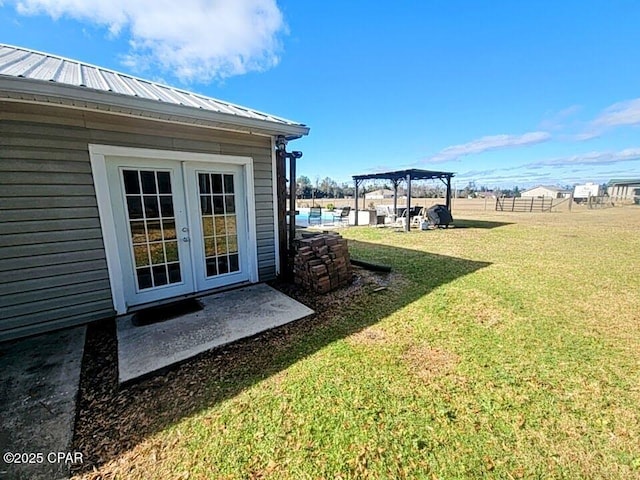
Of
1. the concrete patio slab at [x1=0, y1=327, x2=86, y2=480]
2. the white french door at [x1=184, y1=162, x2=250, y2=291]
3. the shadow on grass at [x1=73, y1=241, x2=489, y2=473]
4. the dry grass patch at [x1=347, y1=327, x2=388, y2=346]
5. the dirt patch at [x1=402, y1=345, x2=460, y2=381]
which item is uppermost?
the white french door at [x1=184, y1=162, x2=250, y2=291]

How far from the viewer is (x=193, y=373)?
2.35 metres

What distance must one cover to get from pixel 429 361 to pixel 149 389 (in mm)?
2485

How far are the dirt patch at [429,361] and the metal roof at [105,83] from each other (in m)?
3.33

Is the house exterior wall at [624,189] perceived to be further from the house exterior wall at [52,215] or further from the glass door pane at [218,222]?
the house exterior wall at [52,215]

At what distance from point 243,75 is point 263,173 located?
8.32 m

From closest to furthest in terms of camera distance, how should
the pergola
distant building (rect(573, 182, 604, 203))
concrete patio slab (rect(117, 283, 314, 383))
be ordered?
1. concrete patio slab (rect(117, 283, 314, 383))
2. the pergola
3. distant building (rect(573, 182, 604, 203))

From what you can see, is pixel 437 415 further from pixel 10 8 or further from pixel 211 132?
pixel 10 8

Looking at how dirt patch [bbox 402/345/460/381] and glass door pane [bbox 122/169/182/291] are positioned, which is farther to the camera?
glass door pane [bbox 122/169/182/291]

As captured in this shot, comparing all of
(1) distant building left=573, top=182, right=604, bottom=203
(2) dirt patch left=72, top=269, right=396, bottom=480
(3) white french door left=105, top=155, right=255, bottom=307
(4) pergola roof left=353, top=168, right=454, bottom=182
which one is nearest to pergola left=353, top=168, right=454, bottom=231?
(4) pergola roof left=353, top=168, right=454, bottom=182

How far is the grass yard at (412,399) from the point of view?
1525 mm

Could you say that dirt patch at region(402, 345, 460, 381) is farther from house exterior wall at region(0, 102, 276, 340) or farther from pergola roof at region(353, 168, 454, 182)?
pergola roof at region(353, 168, 454, 182)

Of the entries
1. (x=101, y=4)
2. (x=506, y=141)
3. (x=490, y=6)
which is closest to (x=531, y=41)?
(x=490, y=6)

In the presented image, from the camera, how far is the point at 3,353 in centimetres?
261

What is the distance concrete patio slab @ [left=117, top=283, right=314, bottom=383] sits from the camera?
2506mm
